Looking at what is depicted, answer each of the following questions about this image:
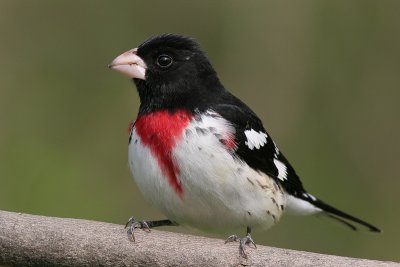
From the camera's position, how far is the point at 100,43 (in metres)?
5.31

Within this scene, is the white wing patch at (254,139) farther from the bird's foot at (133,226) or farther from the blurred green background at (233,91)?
the blurred green background at (233,91)

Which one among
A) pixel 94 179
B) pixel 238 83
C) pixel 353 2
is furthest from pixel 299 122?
pixel 94 179

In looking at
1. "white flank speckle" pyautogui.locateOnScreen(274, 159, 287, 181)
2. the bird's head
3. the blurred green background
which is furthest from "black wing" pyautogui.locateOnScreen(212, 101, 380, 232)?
the blurred green background

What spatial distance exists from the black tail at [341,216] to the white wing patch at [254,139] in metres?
0.58

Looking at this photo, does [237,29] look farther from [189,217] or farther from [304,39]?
[189,217]

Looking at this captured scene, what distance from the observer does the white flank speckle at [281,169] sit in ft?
13.2

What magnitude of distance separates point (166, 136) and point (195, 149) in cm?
12

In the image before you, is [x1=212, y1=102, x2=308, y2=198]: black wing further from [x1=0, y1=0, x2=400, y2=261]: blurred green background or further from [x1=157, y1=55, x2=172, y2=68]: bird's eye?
[x1=0, y1=0, x2=400, y2=261]: blurred green background

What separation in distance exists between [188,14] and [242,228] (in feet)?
5.69

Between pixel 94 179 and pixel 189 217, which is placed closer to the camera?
pixel 189 217

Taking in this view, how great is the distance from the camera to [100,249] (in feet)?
10.7

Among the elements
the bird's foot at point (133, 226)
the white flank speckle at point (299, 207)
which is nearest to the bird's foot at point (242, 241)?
the bird's foot at point (133, 226)

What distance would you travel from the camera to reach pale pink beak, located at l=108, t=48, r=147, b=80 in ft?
12.5

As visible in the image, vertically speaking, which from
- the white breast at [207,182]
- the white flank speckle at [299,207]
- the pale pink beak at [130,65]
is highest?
the pale pink beak at [130,65]
